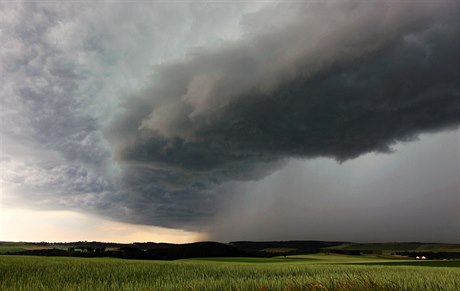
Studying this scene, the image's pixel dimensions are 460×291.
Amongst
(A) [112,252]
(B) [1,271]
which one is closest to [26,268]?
(B) [1,271]

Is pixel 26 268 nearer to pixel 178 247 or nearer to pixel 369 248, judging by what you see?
pixel 178 247

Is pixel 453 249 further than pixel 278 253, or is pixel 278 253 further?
pixel 453 249

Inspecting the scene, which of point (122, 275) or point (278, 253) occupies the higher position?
point (122, 275)

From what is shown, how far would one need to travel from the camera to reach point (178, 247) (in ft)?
325

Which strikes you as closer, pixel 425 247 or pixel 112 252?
pixel 112 252

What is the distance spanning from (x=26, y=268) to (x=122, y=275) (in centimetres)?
760

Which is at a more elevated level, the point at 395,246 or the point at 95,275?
the point at 95,275

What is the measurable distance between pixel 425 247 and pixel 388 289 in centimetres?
14974

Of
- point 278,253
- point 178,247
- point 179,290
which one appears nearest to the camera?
point 179,290

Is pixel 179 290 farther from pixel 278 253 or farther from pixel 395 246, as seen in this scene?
pixel 395 246

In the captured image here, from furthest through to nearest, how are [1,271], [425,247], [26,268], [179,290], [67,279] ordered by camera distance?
[425,247], [26,268], [1,271], [67,279], [179,290]

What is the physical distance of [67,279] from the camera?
49.8 ft

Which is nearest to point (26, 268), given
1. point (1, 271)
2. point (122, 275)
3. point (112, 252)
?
point (1, 271)

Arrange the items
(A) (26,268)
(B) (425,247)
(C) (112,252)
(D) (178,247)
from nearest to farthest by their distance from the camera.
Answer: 1. (A) (26,268)
2. (C) (112,252)
3. (D) (178,247)
4. (B) (425,247)
